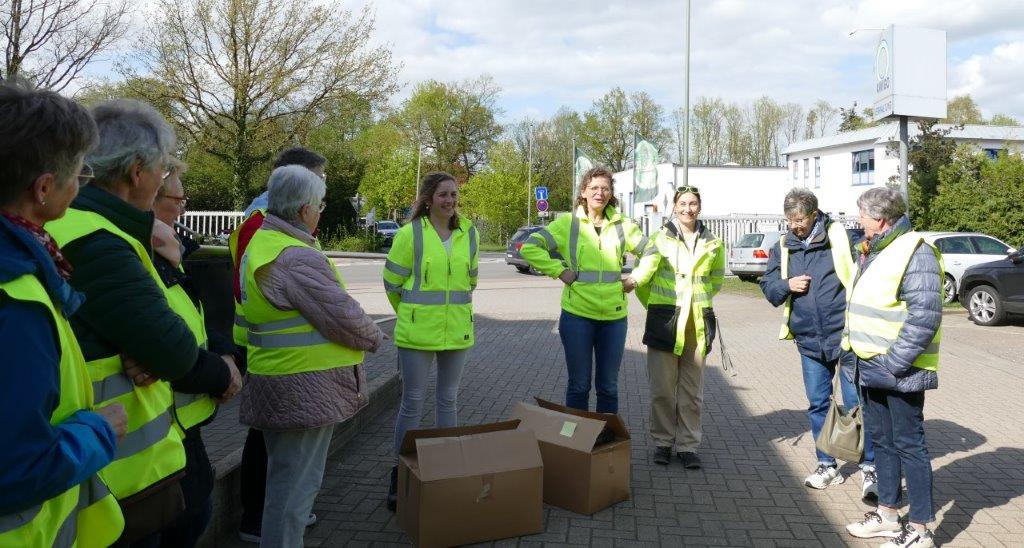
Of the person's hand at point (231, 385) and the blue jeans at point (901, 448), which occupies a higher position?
the person's hand at point (231, 385)

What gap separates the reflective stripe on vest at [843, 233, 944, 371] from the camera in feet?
12.9

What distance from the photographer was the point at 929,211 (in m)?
24.7

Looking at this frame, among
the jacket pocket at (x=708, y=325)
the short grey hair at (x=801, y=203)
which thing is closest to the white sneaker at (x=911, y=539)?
the jacket pocket at (x=708, y=325)

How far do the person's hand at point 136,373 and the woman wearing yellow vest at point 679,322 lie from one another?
142 inches

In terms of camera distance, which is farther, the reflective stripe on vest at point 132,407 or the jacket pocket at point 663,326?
the jacket pocket at point 663,326

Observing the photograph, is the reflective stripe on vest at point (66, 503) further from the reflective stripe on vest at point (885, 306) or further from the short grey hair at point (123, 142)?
the reflective stripe on vest at point (885, 306)

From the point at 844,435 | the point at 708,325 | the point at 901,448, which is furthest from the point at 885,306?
the point at 708,325

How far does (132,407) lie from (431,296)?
249 centimetres

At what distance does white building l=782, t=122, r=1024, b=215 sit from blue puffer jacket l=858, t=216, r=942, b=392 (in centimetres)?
3631

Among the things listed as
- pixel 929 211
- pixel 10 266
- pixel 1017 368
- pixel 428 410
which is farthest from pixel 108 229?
pixel 929 211

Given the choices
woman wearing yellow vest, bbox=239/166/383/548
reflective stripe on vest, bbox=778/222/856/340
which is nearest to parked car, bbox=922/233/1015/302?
reflective stripe on vest, bbox=778/222/856/340

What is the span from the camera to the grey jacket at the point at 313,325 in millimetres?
2971

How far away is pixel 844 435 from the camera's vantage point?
4.46 metres

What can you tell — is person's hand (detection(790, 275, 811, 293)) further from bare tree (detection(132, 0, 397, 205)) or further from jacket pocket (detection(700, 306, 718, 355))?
bare tree (detection(132, 0, 397, 205))
